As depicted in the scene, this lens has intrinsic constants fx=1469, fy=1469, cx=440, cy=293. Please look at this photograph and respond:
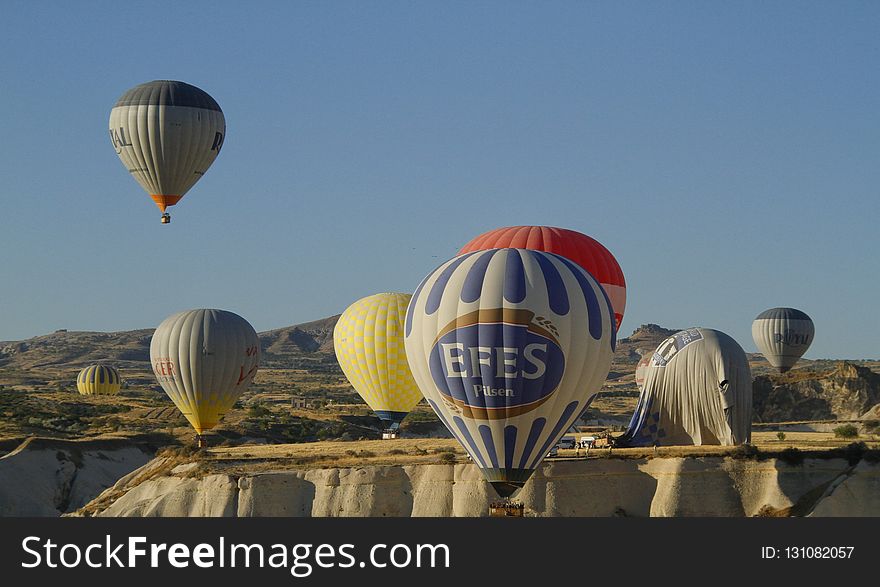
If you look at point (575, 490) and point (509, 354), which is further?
point (575, 490)

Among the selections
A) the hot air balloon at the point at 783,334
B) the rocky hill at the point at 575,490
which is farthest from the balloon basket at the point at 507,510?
the hot air balloon at the point at 783,334

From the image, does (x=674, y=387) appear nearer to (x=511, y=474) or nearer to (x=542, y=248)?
(x=542, y=248)

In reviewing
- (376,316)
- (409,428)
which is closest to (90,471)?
(376,316)

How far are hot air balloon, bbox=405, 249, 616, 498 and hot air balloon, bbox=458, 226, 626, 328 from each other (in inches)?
644

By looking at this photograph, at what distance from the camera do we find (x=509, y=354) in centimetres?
4828

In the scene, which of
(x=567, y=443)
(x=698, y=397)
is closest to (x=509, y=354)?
(x=698, y=397)

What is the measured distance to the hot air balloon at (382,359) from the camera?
254 ft

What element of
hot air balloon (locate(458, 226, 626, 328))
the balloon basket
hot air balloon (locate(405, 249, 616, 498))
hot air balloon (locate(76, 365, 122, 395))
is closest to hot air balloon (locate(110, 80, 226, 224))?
hot air balloon (locate(458, 226, 626, 328))

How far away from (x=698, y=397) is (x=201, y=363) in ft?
89.3

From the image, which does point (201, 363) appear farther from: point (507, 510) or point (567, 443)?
point (507, 510)

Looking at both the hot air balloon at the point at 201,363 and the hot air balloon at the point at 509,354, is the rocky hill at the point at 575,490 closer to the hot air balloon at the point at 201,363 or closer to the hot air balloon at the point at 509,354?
the hot air balloon at the point at 509,354

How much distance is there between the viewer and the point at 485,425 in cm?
4894

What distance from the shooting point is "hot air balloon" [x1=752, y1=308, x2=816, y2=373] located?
122938 millimetres

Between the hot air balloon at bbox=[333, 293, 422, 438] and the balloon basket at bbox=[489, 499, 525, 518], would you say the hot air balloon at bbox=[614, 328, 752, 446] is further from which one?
the hot air balloon at bbox=[333, 293, 422, 438]
